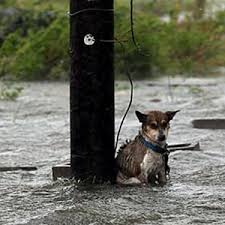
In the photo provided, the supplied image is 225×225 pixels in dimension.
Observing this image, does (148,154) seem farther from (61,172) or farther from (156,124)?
(61,172)

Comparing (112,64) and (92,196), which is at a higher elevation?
(112,64)

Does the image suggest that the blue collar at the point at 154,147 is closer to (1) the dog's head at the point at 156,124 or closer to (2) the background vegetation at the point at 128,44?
(1) the dog's head at the point at 156,124

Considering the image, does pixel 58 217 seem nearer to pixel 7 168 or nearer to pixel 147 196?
pixel 147 196

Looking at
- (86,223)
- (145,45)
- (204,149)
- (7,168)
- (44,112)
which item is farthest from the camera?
(145,45)

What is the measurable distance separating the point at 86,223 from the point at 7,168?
109 inches

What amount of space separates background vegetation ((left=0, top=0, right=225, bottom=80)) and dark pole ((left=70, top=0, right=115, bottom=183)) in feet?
30.9

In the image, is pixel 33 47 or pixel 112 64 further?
pixel 33 47

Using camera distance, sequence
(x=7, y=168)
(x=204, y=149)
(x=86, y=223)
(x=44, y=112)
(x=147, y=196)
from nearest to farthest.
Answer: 1. (x=86, y=223)
2. (x=147, y=196)
3. (x=7, y=168)
4. (x=204, y=149)
5. (x=44, y=112)

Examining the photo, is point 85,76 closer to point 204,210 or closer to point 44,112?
point 204,210

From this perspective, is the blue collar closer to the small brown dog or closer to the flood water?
the small brown dog

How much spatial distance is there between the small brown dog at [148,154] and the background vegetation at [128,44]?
936cm

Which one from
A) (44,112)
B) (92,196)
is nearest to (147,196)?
(92,196)

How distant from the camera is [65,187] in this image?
8.36 metres

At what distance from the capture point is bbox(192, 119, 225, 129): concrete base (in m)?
12.4
